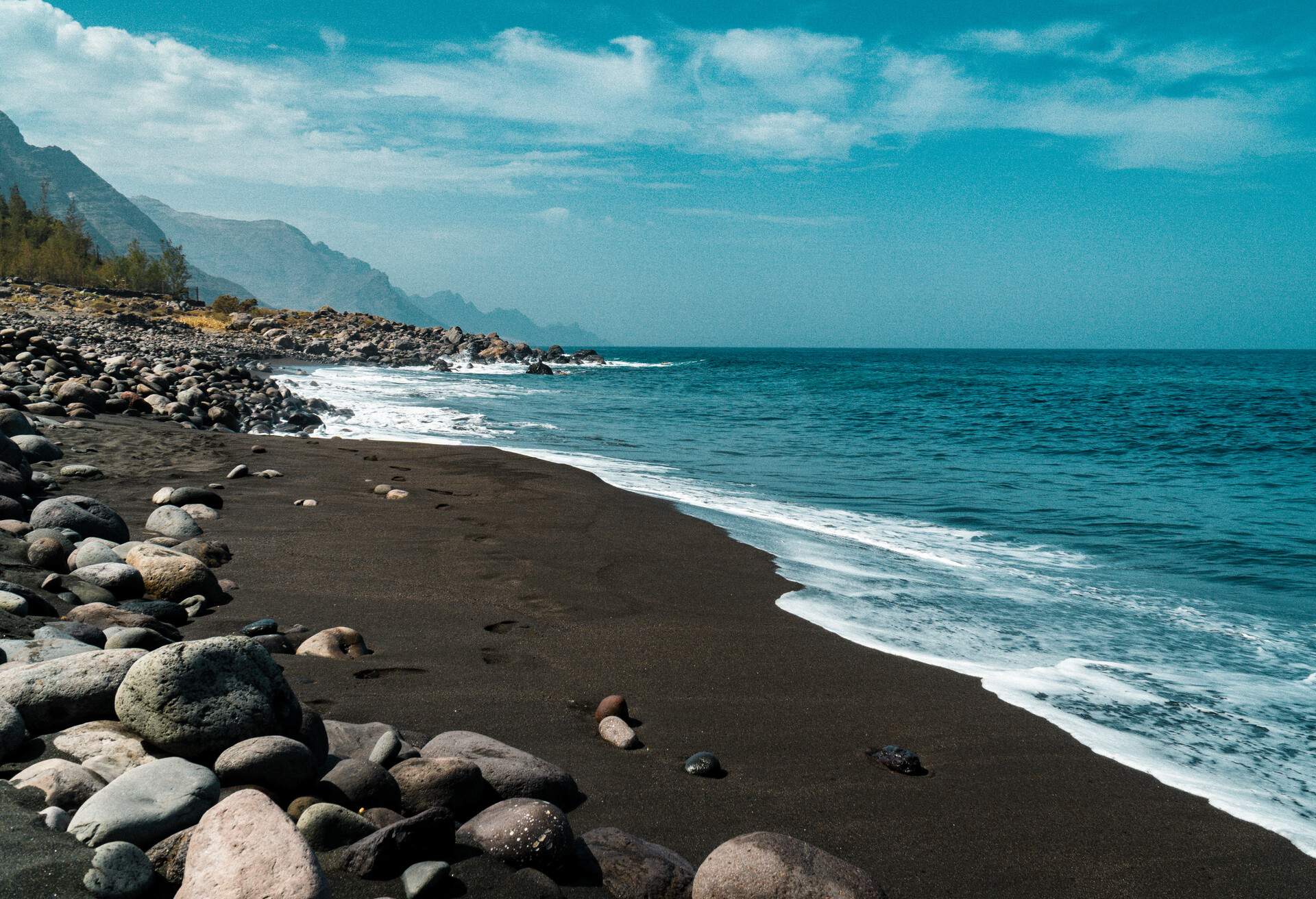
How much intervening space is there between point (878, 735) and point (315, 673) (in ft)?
7.46

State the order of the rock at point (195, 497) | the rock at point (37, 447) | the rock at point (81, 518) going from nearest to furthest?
the rock at point (81, 518) < the rock at point (195, 497) < the rock at point (37, 447)

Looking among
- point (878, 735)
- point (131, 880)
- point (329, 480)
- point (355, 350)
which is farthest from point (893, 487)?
point (355, 350)

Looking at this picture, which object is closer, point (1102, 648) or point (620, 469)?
point (1102, 648)

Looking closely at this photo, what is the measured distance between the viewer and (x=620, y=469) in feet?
36.3

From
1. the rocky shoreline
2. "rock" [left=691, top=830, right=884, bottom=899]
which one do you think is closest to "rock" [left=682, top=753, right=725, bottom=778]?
the rocky shoreline

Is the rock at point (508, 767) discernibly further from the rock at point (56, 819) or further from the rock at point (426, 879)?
the rock at point (56, 819)

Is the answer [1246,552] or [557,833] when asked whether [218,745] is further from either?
[1246,552]

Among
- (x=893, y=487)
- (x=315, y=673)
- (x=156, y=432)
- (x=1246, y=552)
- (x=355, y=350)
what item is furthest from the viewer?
(x=355, y=350)

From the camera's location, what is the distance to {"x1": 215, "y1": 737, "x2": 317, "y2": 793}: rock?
2082mm

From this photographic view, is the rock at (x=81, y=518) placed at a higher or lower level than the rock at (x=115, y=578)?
higher

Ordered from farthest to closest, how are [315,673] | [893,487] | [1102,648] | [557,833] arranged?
[893,487] → [1102,648] → [315,673] → [557,833]

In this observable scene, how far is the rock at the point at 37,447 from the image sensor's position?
6887 mm

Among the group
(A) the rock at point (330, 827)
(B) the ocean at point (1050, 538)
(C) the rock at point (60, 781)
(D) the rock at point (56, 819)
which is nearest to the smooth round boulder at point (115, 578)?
(C) the rock at point (60, 781)

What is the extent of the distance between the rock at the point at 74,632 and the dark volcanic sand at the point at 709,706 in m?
0.59
